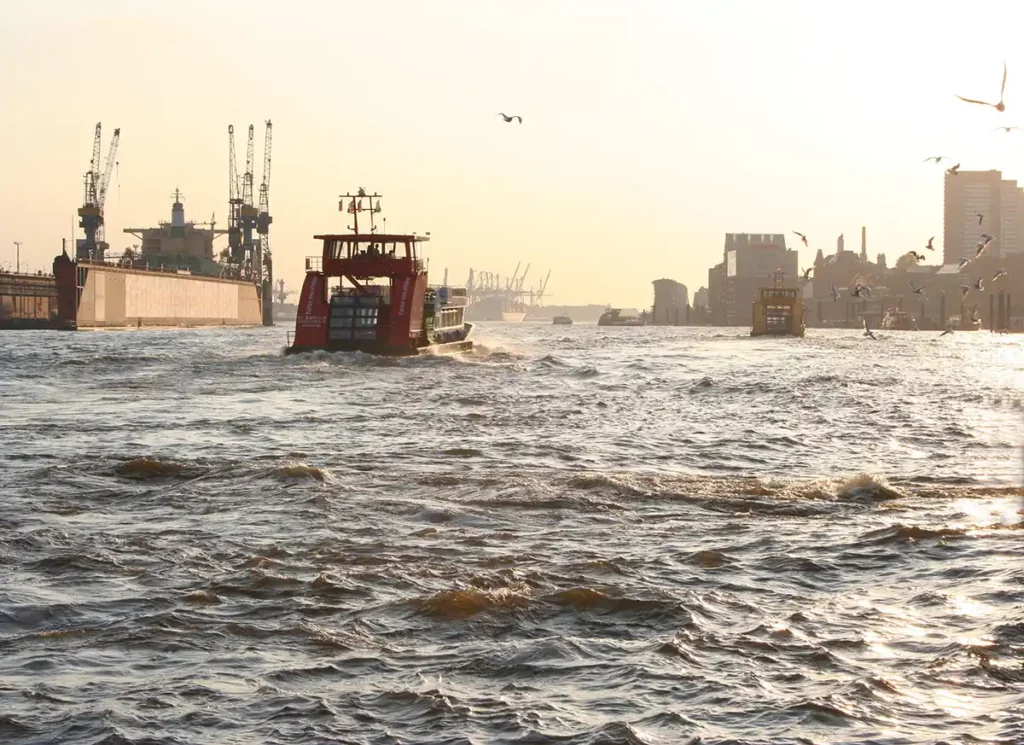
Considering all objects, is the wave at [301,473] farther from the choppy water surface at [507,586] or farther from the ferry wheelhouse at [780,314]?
the ferry wheelhouse at [780,314]

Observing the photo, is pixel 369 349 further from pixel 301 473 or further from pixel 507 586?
pixel 507 586

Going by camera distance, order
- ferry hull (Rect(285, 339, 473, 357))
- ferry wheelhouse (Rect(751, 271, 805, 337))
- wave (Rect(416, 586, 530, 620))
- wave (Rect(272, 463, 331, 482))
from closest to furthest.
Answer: wave (Rect(416, 586, 530, 620)) < wave (Rect(272, 463, 331, 482)) < ferry hull (Rect(285, 339, 473, 357)) < ferry wheelhouse (Rect(751, 271, 805, 337))

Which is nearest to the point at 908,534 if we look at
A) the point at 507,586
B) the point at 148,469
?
the point at 507,586

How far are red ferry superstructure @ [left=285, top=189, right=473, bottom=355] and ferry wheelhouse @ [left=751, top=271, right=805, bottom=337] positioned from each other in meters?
91.2

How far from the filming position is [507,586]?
12.1 m

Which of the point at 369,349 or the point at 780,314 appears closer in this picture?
the point at 369,349

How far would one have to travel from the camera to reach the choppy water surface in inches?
338

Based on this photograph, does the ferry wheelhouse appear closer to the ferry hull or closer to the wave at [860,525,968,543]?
the ferry hull

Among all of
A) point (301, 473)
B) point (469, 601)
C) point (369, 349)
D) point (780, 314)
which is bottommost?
point (469, 601)

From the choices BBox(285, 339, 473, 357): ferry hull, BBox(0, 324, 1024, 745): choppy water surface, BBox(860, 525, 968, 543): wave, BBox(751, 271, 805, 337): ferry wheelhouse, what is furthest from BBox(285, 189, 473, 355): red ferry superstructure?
BBox(751, 271, 805, 337): ferry wheelhouse

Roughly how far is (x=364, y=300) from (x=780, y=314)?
317 feet

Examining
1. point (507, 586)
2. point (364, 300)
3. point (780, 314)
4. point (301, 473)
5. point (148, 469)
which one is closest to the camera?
point (507, 586)

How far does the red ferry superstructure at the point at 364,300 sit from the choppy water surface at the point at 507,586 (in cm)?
3183

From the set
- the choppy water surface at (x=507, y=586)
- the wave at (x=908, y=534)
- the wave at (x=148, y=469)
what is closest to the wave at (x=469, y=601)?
the choppy water surface at (x=507, y=586)
